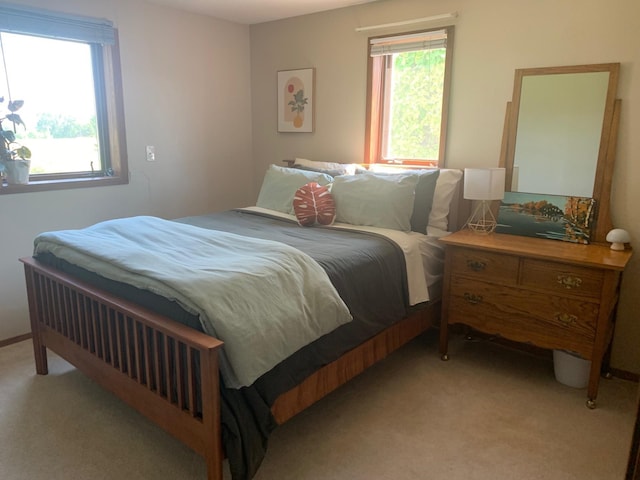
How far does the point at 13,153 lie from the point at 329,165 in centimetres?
205

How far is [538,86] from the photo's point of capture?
270cm

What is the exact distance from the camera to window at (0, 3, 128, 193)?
9.46 ft

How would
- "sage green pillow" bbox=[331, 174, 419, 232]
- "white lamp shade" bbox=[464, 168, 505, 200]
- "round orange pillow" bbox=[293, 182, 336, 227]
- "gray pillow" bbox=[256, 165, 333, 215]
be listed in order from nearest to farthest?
"white lamp shade" bbox=[464, 168, 505, 200], "sage green pillow" bbox=[331, 174, 419, 232], "round orange pillow" bbox=[293, 182, 336, 227], "gray pillow" bbox=[256, 165, 333, 215]

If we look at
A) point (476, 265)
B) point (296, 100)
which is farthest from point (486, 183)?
point (296, 100)

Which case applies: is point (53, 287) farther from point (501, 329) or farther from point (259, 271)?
point (501, 329)

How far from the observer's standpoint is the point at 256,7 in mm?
3482

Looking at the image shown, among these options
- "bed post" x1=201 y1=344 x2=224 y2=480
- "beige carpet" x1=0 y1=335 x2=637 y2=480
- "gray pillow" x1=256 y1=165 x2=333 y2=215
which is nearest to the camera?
"bed post" x1=201 y1=344 x2=224 y2=480

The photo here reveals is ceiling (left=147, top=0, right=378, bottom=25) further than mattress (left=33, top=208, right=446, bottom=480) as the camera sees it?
Yes

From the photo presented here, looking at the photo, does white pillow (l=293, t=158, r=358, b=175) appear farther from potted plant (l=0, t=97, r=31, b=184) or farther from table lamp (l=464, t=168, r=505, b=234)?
potted plant (l=0, t=97, r=31, b=184)

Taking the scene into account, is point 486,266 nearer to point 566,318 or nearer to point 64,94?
point 566,318

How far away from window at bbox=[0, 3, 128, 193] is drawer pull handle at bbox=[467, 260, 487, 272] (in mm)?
2464

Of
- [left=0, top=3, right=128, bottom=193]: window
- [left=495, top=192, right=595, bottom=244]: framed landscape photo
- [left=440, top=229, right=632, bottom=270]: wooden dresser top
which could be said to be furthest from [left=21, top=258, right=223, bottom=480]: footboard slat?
[left=495, top=192, right=595, bottom=244]: framed landscape photo

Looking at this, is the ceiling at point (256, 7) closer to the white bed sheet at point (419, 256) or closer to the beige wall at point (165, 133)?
the beige wall at point (165, 133)

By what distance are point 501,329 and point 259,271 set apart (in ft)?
4.85
